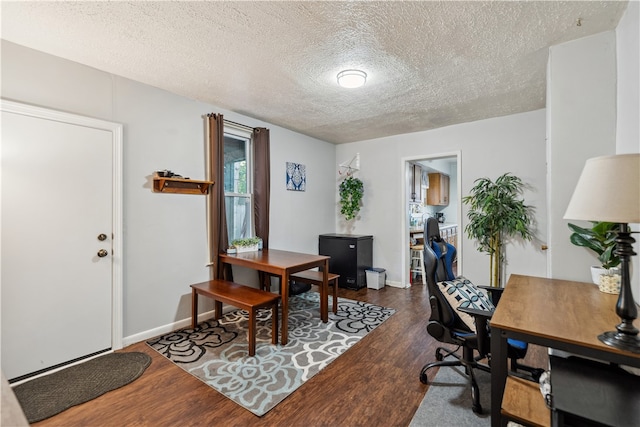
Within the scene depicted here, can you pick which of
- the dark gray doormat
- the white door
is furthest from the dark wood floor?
Answer: the white door

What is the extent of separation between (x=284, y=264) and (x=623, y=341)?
88.0 inches

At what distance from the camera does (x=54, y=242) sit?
2.24 meters

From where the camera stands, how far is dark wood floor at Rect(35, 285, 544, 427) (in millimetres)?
1689

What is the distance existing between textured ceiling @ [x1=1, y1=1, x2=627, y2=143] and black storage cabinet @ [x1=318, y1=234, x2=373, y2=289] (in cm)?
220

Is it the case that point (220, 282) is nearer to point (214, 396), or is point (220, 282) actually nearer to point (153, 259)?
point (153, 259)

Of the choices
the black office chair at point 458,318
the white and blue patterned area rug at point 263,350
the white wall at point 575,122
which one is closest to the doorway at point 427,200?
the white and blue patterned area rug at point 263,350

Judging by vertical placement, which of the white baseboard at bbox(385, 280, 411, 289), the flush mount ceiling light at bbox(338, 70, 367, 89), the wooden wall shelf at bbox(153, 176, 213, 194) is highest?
the flush mount ceiling light at bbox(338, 70, 367, 89)

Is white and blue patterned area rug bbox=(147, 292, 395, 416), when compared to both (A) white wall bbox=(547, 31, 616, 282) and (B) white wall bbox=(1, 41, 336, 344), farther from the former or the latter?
(A) white wall bbox=(547, 31, 616, 282)

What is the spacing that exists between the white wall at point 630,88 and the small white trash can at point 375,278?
2999 mm

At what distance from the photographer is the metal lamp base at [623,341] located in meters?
1.04

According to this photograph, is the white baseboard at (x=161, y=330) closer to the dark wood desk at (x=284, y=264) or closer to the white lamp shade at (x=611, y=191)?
the dark wood desk at (x=284, y=264)

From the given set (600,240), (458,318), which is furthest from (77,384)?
(600,240)

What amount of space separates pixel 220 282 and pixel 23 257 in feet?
5.13

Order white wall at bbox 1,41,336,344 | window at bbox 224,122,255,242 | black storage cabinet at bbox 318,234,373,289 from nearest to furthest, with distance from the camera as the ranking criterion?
white wall at bbox 1,41,336,344, window at bbox 224,122,255,242, black storage cabinet at bbox 318,234,373,289
